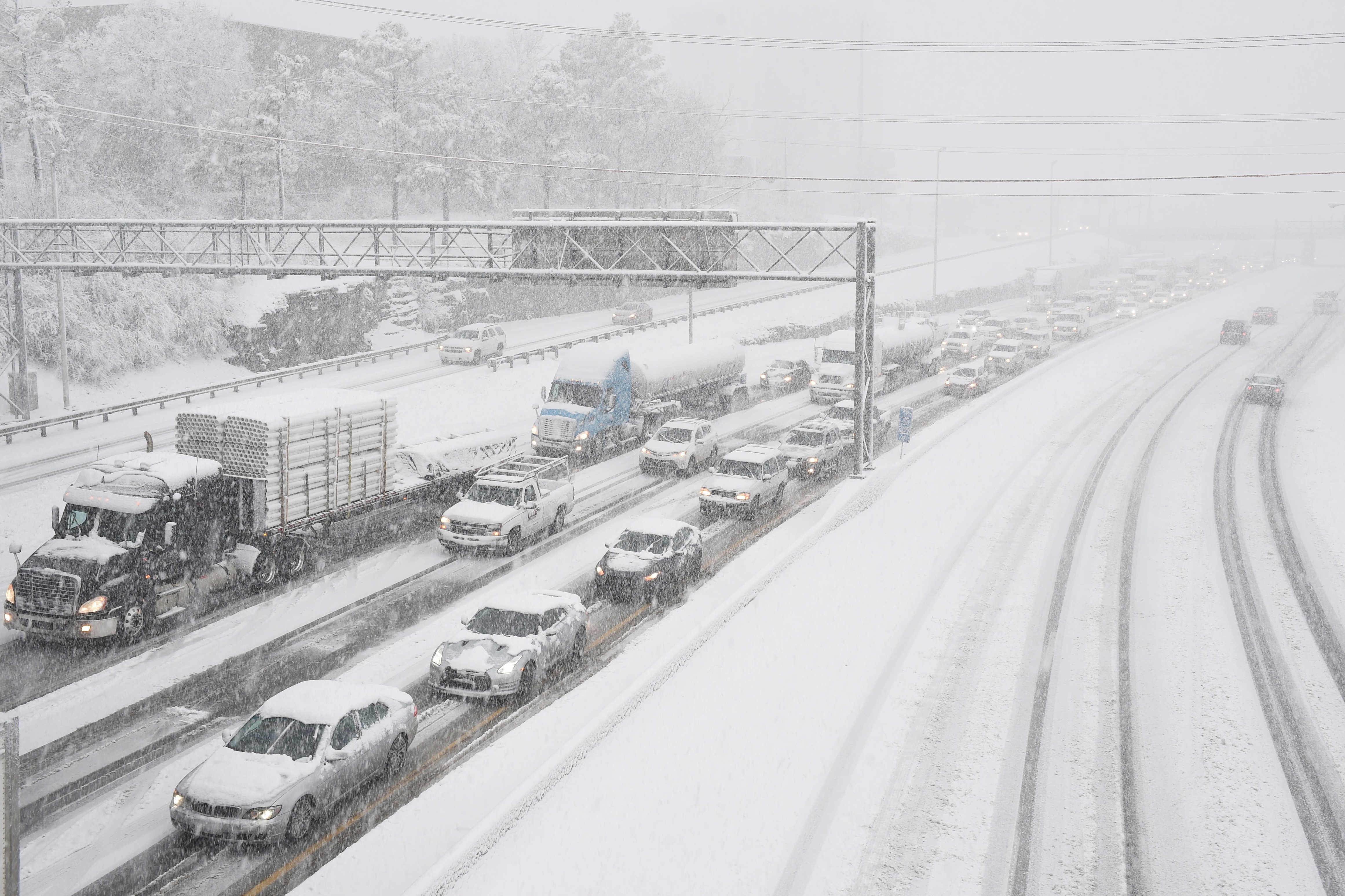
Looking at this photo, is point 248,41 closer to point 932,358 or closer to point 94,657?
point 932,358

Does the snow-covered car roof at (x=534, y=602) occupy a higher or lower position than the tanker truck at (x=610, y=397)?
lower

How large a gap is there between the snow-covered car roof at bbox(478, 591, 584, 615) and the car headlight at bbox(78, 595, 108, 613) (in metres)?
6.45

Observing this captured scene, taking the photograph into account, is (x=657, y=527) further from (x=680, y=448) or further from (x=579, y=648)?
(x=680, y=448)

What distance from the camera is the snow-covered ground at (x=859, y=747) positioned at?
11.1 m

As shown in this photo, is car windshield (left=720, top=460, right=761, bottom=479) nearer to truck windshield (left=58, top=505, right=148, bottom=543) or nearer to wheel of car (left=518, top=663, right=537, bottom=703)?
wheel of car (left=518, top=663, right=537, bottom=703)

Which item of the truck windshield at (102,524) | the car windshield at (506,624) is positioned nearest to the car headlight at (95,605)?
the truck windshield at (102,524)

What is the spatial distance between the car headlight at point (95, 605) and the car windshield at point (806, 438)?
66.6 ft

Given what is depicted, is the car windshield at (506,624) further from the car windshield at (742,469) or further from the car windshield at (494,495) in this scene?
the car windshield at (742,469)

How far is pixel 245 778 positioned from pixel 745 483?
16671mm

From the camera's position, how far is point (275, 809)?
11.1 meters

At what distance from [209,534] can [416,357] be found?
3311cm

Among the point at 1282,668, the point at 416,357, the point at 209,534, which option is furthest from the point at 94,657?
the point at 416,357

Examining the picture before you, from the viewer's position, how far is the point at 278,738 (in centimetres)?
1209

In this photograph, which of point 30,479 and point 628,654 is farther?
point 30,479
